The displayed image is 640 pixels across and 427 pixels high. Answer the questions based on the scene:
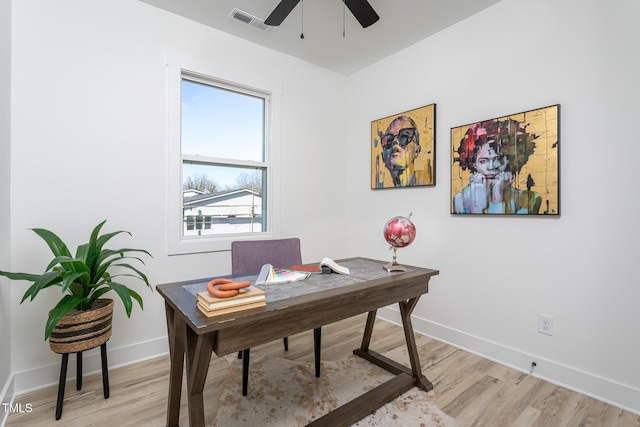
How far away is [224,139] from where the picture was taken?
2.79m

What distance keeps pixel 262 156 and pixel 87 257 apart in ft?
5.45

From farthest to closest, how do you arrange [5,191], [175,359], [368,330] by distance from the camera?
[368,330] → [5,191] → [175,359]

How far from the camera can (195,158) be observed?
2.59m

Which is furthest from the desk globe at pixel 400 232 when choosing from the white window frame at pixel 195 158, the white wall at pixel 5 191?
the white wall at pixel 5 191

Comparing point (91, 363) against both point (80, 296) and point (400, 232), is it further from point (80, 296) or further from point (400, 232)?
point (400, 232)

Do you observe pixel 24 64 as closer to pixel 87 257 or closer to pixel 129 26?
pixel 129 26

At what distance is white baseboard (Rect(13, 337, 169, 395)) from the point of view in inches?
73.7

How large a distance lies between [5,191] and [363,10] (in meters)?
2.35

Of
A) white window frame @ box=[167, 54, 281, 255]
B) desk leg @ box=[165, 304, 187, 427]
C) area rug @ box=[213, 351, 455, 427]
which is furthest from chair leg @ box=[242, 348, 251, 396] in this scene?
white window frame @ box=[167, 54, 281, 255]

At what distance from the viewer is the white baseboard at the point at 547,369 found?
5.71ft

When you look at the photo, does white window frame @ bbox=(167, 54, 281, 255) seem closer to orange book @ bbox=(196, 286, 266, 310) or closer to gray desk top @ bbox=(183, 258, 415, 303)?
gray desk top @ bbox=(183, 258, 415, 303)

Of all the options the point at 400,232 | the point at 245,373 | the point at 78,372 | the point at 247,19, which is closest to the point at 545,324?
the point at 400,232

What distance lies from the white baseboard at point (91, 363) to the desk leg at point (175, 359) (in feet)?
3.02

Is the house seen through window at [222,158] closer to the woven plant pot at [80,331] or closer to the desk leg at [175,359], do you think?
the woven plant pot at [80,331]
